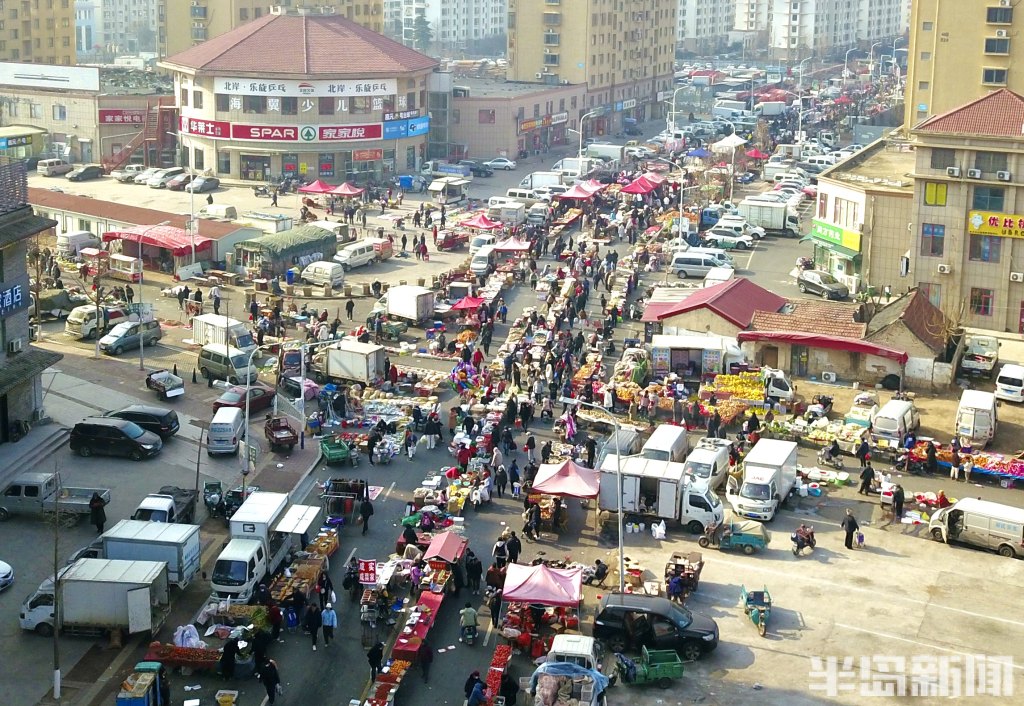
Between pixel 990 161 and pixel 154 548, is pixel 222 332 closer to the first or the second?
pixel 154 548

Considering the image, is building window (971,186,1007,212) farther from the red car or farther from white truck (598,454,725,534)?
the red car

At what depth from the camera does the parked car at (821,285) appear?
6956 centimetres

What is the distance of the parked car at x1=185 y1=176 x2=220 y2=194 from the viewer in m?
95.3

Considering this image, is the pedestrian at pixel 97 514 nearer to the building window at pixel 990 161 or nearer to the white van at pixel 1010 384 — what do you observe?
the white van at pixel 1010 384

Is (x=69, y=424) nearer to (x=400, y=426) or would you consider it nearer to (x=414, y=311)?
(x=400, y=426)

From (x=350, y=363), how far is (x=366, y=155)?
48.2 metres

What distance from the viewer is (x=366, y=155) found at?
3994 inches

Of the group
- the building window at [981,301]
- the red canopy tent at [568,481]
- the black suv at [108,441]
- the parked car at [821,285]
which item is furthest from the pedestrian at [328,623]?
the parked car at [821,285]

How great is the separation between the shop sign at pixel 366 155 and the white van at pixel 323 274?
29.7 meters

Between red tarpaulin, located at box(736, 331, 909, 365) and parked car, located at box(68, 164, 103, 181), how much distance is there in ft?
192

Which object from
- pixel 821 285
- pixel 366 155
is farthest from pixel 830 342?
pixel 366 155

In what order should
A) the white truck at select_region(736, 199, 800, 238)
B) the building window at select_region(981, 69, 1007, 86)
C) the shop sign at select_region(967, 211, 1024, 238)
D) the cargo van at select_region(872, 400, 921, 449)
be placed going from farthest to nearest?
the building window at select_region(981, 69, 1007, 86) < the white truck at select_region(736, 199, 800, 238) < the shop sign at select_region(967, 211, 1024, 238) < the cargo van at select_region(872, 400, 921, 449)

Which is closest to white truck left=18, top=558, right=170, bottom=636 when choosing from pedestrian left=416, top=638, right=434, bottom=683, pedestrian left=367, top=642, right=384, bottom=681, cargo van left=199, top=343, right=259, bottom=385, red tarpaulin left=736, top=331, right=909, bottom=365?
pedestrian left=367, top=642, right=384, bottom=681

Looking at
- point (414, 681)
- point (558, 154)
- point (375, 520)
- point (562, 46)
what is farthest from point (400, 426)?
point (562, 46)
